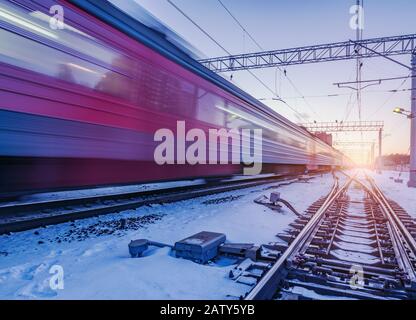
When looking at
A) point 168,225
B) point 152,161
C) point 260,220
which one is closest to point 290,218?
point 260,220

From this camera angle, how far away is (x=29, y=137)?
140 inches

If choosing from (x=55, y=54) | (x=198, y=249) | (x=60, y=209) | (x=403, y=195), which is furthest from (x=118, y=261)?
(x=403, y=195)

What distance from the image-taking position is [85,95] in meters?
4.10

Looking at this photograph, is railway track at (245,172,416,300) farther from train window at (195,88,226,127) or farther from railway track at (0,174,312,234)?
railway track at (0,174,312,234)

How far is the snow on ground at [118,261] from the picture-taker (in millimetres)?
2479

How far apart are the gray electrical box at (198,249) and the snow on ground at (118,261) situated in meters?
0.10

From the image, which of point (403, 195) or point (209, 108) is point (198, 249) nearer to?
point (209, 108)

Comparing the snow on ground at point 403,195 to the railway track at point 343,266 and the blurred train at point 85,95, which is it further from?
the blurred train at point 85,95

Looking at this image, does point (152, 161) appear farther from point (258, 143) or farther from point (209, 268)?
point (258, 143)

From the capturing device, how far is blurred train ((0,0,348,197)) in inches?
136

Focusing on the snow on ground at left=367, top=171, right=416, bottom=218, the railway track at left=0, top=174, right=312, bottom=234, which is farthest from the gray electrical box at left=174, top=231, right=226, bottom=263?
the snow on ground at left=367, top=171, right=416, bottom=218

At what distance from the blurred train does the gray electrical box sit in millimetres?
1887

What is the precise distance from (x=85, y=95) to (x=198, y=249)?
2542mm
